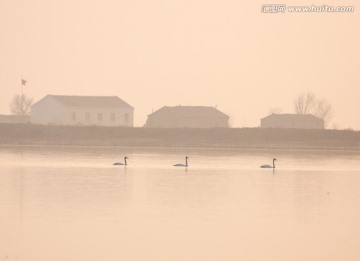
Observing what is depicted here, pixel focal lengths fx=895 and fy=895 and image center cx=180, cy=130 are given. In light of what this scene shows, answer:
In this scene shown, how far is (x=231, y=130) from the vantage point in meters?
124

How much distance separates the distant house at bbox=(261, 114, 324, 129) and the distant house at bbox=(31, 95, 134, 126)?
24.3 m

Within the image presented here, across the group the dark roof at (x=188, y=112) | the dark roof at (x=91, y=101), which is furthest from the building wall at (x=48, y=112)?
the dark roof at (x=188, y=112)

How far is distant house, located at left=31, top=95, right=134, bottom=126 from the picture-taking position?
13325 cm

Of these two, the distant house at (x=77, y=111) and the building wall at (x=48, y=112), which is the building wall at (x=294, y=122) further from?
the building wall at (x=48, y=112)

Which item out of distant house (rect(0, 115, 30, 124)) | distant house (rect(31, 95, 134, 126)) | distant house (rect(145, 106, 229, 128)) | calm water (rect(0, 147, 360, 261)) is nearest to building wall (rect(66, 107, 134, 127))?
distant house (rect(31, 95, 134, 126))

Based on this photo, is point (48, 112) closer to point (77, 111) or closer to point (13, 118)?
point (77, 111)

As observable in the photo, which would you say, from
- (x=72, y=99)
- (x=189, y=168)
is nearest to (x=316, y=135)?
(x=72, y=99)

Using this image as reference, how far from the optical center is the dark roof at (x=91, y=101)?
134 metres

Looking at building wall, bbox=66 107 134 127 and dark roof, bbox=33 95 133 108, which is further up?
dark roof, bbox=33 95 133 108

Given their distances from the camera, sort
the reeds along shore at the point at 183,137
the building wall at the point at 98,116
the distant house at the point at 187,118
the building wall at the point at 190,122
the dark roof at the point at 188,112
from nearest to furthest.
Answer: the reeds along shore at the point at 183,137 < the building wall at the point at 98,116 < the building wall at the point at 190,122 < the distant house at the point at 187,118 < the dark roof at the point at 188,112

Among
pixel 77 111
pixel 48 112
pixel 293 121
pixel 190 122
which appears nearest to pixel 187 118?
pixel 190 122

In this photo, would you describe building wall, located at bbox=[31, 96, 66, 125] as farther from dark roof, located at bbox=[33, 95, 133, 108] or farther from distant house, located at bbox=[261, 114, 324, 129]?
distant house, located at bbox=[261, 114, 324, 129]

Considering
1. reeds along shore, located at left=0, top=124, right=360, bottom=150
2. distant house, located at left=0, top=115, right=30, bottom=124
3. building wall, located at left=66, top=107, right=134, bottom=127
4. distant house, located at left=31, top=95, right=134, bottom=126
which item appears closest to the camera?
reeds along shore, located at left=0, top=124, right=360, bottom=150

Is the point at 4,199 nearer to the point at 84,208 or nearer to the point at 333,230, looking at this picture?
the point at 84,208
